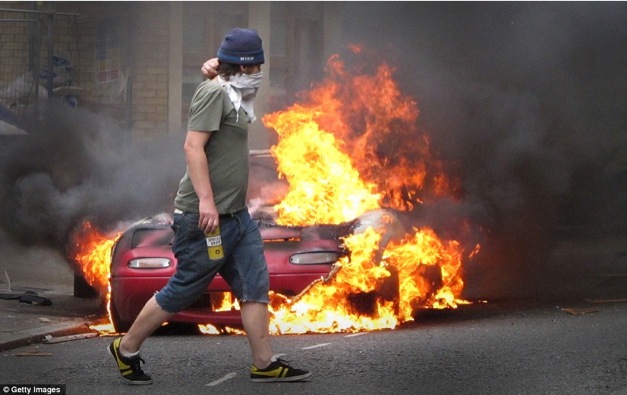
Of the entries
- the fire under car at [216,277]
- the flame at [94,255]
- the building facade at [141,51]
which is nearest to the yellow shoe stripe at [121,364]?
the fire under car at [216,277]

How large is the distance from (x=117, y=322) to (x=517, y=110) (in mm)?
5156

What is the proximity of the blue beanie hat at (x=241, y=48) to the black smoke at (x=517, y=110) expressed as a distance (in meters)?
3.90

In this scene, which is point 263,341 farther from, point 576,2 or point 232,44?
point 576,2

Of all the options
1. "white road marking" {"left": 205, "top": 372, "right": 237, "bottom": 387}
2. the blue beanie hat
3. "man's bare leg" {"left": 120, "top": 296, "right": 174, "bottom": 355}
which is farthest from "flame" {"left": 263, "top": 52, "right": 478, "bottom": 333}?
the blue beanie hat

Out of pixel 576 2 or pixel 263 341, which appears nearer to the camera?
pixel 263 341

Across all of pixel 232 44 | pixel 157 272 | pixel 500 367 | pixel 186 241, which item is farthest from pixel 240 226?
pixel 157 272

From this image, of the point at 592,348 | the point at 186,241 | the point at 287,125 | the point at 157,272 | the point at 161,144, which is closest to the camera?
the point at 186,241

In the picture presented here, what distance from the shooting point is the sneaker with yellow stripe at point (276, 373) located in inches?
233

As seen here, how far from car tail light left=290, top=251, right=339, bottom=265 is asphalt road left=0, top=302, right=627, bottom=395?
1.70ft

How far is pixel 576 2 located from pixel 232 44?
8384 mm

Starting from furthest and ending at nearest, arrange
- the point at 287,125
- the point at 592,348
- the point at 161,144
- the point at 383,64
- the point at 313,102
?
the point at 161,144
the point at 383,64
the point at 313,102
the point at 287,125
the point at 592,348

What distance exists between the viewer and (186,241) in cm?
589

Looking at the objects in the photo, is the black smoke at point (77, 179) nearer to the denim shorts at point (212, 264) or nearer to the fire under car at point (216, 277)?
the fire under car at point (216, 277)

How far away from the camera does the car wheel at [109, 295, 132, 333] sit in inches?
317
